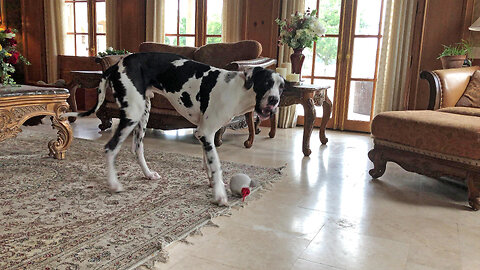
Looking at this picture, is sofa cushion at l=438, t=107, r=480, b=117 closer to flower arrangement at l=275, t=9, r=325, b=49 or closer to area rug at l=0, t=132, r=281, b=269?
flower arrangement at l=275, t=9, r=325, b=49

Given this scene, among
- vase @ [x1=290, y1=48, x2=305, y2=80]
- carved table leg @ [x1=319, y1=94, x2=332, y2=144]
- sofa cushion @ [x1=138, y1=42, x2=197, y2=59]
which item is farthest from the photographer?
sofa cushion @ [x1=138, y1=42, x2=197, y2=59]

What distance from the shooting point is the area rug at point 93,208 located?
1.61 meters

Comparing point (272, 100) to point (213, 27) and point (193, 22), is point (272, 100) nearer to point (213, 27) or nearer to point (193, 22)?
point (213, 27)

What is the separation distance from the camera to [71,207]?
212 centimetres

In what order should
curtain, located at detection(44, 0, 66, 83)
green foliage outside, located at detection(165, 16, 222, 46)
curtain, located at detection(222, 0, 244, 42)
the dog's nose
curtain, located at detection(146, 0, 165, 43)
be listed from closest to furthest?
the dog's nose < curtain, located at detection(222, 0, 244, 42) < green foliage outside, located at detection(165, 16, 222, 46) < curtain, located at detection(146, 0, 165, 43) < curtain, located at detection(44, 0, 66, 83)

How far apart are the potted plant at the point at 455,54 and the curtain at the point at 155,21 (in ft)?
12.8

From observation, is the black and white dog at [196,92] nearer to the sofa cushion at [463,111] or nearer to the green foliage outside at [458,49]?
the sofa cushion at [463,111]

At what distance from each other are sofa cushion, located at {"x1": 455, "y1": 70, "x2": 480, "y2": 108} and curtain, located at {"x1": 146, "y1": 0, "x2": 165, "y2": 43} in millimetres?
4229

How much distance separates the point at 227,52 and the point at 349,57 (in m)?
1.66

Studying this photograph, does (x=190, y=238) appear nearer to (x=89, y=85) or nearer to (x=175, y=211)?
(x=175, y=211)

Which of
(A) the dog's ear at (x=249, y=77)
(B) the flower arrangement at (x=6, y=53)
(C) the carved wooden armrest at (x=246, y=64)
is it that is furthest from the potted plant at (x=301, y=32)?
(B) the flower arrangement at (x=6, y=53)

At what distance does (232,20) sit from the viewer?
17.7ft

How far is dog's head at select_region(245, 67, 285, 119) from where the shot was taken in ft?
6.95

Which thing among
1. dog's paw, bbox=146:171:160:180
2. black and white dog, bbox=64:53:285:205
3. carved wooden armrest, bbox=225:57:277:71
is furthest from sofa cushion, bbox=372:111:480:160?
dog's paw, bbox=146:171:160:180
